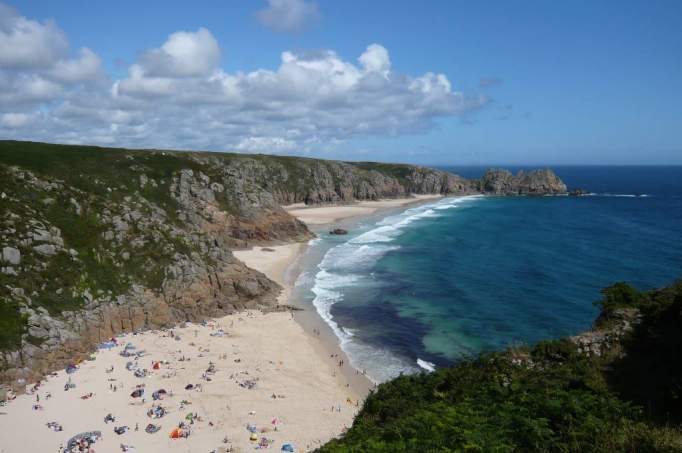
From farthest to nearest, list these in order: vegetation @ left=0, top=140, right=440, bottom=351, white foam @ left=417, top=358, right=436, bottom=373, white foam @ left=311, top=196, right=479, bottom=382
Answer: vegetation @ left=0, top=140, right=440, bottom=351 → white foam @ left=311, top=196, right=479, bottom=382 → white foam @ left=417, top=358, right=436, bottom=373

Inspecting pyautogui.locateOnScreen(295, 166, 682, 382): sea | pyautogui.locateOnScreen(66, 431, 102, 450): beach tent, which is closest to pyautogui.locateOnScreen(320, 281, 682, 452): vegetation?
pyautogui.locateOnScreen(295, 166, 682, 382): sea

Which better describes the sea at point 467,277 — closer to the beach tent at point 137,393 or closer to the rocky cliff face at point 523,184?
the beach tent at point 137,393

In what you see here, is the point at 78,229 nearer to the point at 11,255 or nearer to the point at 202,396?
the point at 11,255

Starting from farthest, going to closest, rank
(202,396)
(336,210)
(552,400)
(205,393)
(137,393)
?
(336,210) < (205,393) < (202,396) < (137,393) < (552,400)

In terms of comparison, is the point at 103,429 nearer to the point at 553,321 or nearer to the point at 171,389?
the point at 171,389

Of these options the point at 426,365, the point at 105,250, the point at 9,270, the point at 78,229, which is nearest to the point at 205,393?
the point at 426,365

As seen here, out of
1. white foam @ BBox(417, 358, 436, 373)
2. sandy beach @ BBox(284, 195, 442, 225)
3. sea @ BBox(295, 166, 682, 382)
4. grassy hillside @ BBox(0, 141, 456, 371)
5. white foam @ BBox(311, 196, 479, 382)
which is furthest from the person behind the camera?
sandy beach @ BBox(284, 195, 442, 225)

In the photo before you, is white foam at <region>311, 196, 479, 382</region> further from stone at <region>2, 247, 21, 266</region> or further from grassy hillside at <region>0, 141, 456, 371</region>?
stone at <region>2, 247, 21, 266</region>
